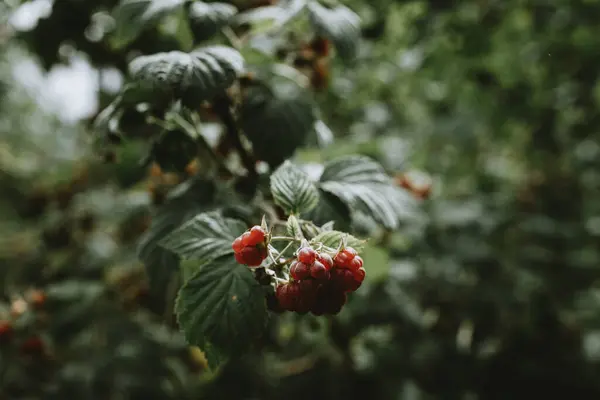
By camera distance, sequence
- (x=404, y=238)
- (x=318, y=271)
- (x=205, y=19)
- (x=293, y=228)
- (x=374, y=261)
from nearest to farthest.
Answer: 1. (x=318, y=271)
2. (x=293, y=228)
3. (x=205, y=19)
4. (x=374, y=261)
5. (x=404, y=238)

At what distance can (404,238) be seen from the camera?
5.51 feet

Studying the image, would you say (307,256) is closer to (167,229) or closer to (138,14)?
(167,229)

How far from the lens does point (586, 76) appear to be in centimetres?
186

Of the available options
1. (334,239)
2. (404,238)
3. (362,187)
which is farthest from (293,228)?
(404,238)

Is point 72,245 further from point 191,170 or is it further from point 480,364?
point 480,364

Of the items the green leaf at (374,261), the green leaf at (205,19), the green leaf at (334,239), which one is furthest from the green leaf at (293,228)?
the green leaf at (374,261)

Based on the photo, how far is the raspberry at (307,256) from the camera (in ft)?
2.03

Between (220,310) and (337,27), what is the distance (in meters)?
0.62

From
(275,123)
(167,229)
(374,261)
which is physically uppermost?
(275,123)

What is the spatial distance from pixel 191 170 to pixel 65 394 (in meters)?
0.84

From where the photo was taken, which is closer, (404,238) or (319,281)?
(319,281)

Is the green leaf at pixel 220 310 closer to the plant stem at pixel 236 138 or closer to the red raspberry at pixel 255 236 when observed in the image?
the red raspberry at pixel 255 236

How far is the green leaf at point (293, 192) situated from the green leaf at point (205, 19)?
279 millimetres

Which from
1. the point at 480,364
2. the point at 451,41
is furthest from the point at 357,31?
the point at 480,364
